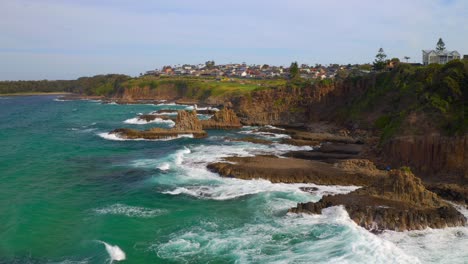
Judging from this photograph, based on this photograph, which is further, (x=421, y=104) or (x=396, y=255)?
(x=421, y=104)

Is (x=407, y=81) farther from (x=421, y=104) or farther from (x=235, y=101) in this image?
(x=235, y=101)

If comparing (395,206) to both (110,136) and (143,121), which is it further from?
(143,121)

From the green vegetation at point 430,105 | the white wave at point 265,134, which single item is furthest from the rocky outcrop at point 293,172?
the white wave at point 265,134

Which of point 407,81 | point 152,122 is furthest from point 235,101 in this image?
point 407,81

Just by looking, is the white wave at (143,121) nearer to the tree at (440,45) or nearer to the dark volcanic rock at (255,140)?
the dark volcanic rock at (255,140)

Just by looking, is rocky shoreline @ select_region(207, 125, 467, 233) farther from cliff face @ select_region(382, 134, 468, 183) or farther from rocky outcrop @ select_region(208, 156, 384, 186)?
cliff face @ select_region(382, 134, 468, 183)

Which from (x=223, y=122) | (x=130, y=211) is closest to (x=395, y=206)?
(x=130, y=211)
